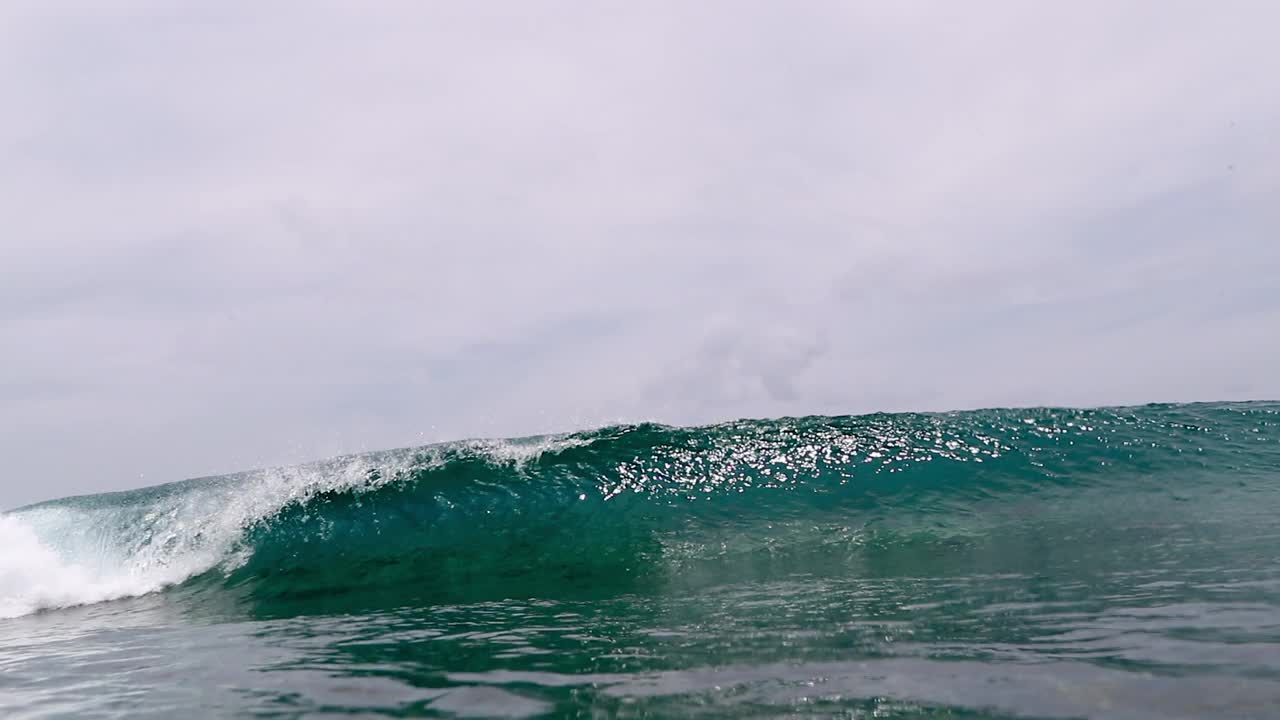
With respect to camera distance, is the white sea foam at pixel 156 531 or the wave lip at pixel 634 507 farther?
the white sea foam at pixel 156 531

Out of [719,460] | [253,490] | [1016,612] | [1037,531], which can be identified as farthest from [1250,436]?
[253,490]

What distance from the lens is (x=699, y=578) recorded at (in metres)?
8.95

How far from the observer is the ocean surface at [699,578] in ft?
14.1

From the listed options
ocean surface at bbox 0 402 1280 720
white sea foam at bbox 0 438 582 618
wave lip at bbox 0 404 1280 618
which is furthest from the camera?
white sea foam at bbox 0 438 582 618

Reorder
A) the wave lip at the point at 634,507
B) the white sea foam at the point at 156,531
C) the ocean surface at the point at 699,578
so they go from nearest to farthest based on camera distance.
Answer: the ocean surface at the point at 699,578 → the wave lip at the point at 634,507 → the white sea foam at the point at 156,531

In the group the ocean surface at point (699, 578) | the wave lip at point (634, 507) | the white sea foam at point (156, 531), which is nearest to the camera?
the ocean surface at point (699, 578)

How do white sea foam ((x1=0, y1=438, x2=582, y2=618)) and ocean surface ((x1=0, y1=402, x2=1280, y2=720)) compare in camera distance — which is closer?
ocean surface ((x1=0, y1=402, x2=1280, y2=720))

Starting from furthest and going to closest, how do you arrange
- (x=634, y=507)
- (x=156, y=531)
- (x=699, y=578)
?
(x=156, y=531)
(x=634, y=507)
(x=699, y=578)

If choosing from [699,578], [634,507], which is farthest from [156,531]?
[699,578]

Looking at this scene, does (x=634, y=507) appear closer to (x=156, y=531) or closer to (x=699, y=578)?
(x=699, y=578)

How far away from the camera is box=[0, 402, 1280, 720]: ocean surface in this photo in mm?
4309

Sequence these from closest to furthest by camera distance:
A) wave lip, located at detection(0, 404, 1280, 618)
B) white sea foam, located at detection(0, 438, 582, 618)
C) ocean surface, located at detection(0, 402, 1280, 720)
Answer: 1. ocean surface, located at detection(0, 402, 1280, 720)
2. wave lip, located at detection(0, 404, 1280, 618)
3. white sea foam, located at detection(0, 438, 582, 618)

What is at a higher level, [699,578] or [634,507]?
[634,507]

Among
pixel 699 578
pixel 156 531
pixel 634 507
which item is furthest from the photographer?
pixel 156 531
